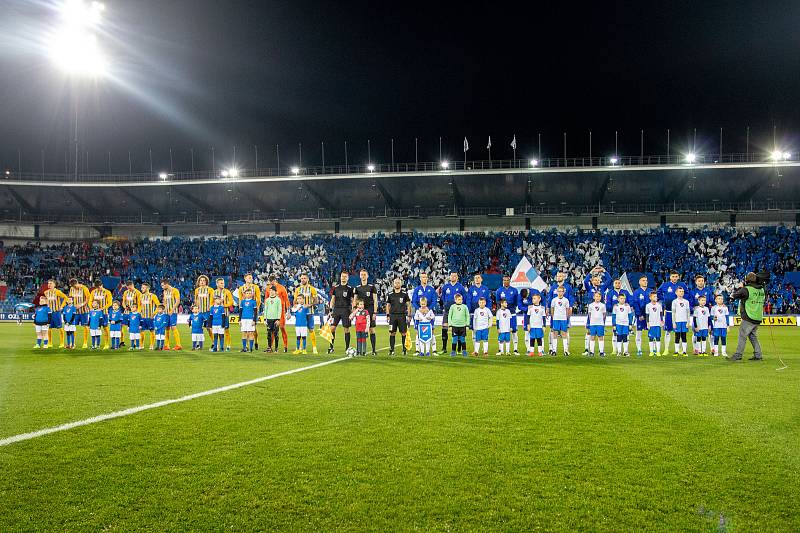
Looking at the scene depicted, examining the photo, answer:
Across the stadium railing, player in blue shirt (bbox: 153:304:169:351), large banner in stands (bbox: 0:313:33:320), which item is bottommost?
large banner in stands (bbox: 0:313:33:320)

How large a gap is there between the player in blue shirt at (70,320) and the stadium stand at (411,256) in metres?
22.4

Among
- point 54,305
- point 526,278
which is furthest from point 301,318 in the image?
point 526,278

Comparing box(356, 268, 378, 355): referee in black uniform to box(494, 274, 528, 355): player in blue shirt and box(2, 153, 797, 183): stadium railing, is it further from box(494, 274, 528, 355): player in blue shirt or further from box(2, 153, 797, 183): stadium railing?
box(2, 153, 797, 183): stadium railing

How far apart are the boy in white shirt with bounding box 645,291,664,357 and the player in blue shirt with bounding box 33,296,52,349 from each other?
17.1 metres

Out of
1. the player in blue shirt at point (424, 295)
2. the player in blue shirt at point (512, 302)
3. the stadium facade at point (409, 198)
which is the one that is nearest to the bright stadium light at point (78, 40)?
the stadium facade at point (409, 198)

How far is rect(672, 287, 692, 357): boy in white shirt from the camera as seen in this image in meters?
15.1

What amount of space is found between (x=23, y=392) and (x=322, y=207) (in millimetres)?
38293

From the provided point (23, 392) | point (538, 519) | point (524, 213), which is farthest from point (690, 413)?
point (524, 213)

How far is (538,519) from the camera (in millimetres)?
3814

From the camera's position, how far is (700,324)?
50.6ft

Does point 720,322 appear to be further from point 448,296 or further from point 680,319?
point 448,296

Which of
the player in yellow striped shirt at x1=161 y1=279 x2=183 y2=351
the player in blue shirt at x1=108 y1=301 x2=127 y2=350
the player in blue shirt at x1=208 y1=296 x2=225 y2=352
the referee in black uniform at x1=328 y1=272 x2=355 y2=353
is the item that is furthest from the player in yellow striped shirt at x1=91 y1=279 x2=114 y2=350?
the referee in black uniform at x1=328 y1=272 x2=355 y2=353

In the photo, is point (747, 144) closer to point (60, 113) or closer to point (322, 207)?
point (322, 207)

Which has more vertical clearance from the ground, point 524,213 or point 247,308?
point 524,213
